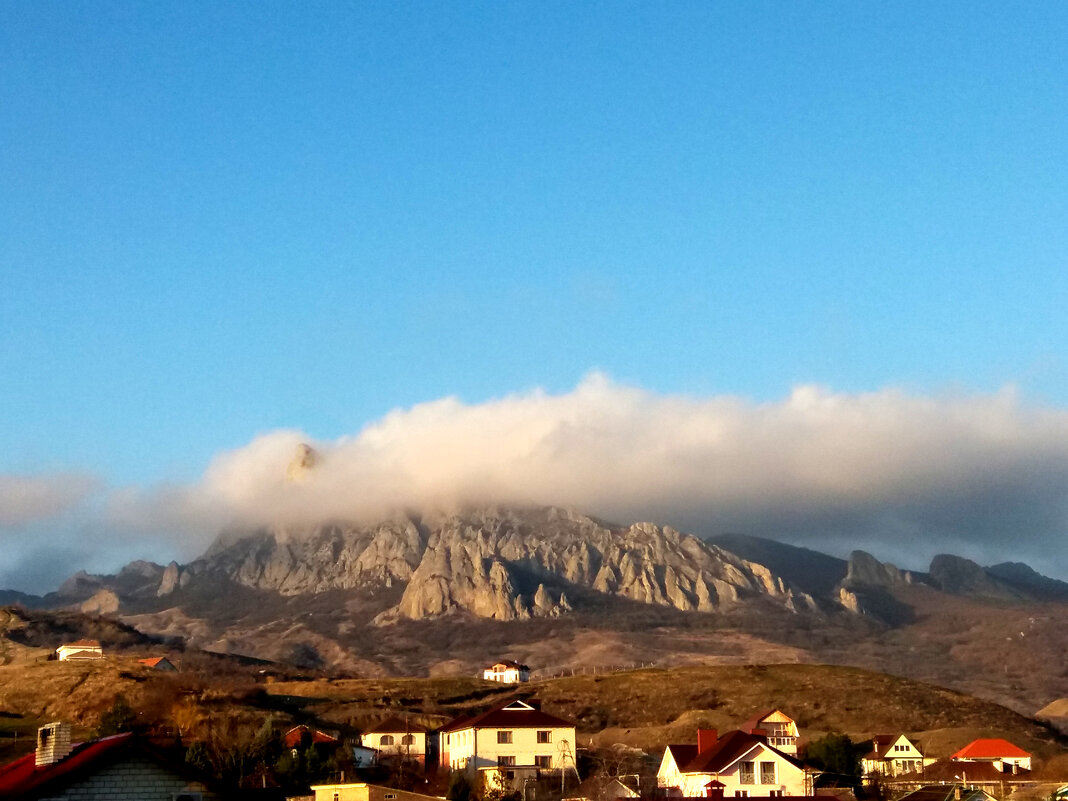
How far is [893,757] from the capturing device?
96688mm

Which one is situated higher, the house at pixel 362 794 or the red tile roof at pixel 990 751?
the red tile roof at pixel 990 751

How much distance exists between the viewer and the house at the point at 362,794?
58625mm

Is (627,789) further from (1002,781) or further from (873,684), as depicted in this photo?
(873,684)

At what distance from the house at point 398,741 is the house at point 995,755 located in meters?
39.1

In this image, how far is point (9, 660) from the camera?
163 m

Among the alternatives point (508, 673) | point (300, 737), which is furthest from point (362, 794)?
point (508, 673)

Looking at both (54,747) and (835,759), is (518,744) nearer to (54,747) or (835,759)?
(835,759)

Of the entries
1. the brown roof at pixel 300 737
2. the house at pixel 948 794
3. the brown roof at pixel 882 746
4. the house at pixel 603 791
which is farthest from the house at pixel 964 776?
the brown roof at pixel 300 737

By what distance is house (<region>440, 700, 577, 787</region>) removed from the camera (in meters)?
82.2

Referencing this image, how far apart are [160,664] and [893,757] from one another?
88.0 meters

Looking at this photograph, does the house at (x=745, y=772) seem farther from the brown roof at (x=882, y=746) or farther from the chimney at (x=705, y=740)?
the brown roof at (x=882, y=746)

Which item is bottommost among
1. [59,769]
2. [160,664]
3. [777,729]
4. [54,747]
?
[59,769]

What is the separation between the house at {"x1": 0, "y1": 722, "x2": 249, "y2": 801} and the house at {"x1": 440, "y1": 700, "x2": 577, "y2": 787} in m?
48.9

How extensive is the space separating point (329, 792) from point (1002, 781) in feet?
139
